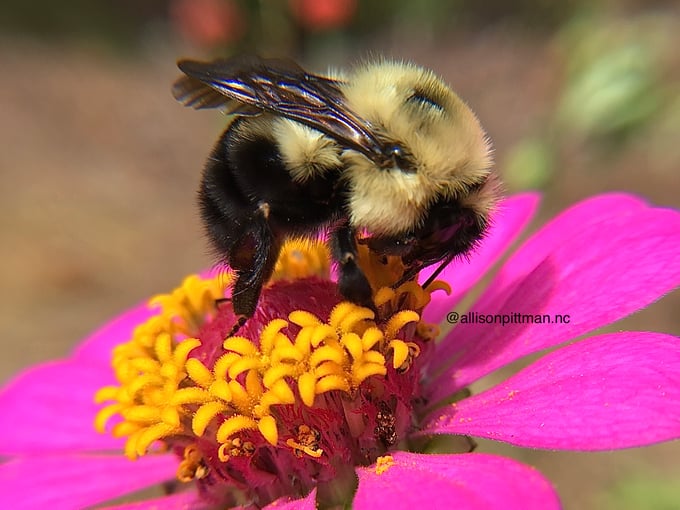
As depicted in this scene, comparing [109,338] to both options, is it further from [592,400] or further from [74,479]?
[592,400]

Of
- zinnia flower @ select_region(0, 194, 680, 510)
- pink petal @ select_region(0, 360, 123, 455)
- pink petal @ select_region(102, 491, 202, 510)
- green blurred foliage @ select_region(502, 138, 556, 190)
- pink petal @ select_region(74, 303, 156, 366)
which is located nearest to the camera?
zinnia flower @ select_region(0, 194, 680, 510)

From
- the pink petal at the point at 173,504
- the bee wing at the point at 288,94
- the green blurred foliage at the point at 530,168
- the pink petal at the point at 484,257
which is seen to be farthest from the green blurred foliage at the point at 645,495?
the bee wing at the point at 288,94

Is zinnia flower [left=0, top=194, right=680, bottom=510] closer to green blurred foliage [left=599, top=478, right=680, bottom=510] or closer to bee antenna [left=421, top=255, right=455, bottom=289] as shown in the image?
bee antenna [left=421, top=255, right=455, bottom=289]

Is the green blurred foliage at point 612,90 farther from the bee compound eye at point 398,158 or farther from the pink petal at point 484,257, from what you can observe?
the bee compound eye at point 398,158

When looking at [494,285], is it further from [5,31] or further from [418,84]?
[5,31]

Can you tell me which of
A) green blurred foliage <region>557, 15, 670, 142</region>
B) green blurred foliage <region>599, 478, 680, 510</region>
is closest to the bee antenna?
green blurred foliage <region>557, 15, 670, 142</region>

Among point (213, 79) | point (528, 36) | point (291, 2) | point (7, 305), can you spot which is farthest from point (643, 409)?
point (528, 36)

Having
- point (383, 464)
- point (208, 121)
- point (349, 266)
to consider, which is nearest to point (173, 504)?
point (383, 464)
